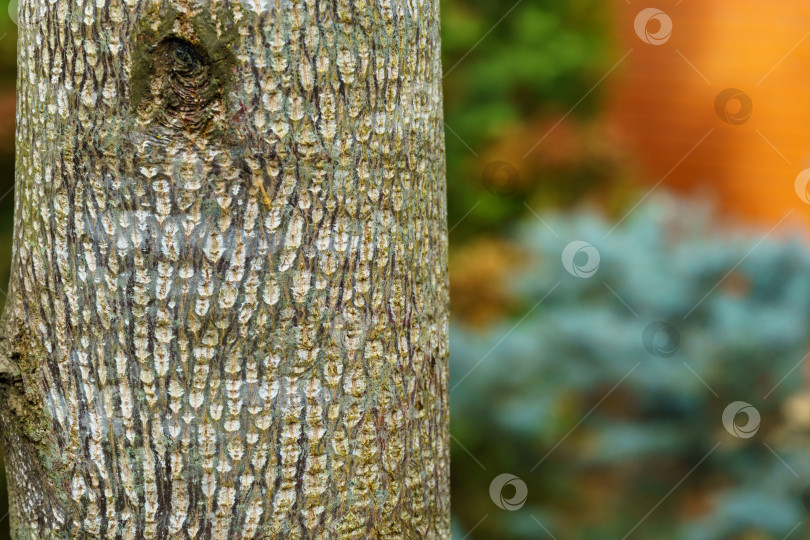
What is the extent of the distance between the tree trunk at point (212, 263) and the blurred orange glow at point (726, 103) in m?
4.54

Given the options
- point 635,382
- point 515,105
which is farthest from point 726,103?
point 635,382

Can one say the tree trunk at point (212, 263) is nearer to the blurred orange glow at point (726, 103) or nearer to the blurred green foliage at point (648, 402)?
the blurred green foliage at point (648, 402)

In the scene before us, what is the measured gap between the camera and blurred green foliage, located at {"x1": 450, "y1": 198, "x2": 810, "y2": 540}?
2.86 meters

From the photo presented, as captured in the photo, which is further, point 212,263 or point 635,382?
point 635,382

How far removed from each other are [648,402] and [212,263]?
2.30 m

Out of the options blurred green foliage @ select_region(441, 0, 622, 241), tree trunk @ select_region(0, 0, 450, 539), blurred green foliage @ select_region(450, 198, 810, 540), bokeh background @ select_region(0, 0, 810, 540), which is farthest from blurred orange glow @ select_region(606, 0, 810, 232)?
tree trunk @ select_region(0, 0, 450, 539)

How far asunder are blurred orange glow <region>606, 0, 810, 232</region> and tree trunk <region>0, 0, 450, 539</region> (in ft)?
14.9

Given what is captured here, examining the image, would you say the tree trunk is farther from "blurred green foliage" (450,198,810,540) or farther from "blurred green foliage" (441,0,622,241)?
"blurred green foliage" (441,0,622,241)

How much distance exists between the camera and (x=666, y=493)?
290 cm

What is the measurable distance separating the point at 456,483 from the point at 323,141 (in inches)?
90.3

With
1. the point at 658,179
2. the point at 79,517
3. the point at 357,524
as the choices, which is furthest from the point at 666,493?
the point at 658,179

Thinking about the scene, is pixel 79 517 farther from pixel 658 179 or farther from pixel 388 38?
pixel 658 179

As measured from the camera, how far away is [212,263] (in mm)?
1009

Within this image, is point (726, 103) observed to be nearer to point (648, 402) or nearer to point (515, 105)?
point (515, 105)
